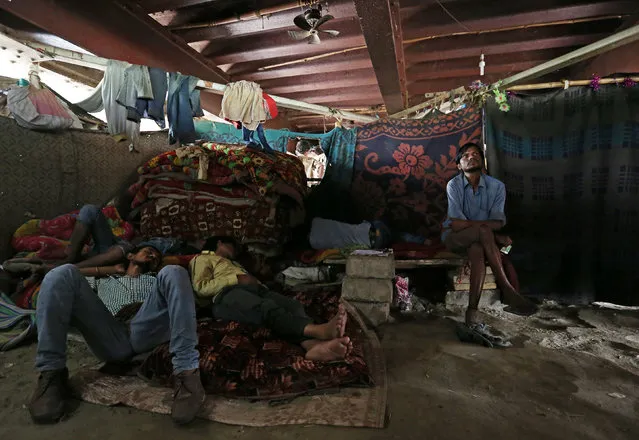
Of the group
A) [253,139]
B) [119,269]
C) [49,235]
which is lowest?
[119,269]

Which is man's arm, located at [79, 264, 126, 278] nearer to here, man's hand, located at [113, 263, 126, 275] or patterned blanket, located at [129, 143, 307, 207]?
man's hand, located at [113, 263, 126, 275]

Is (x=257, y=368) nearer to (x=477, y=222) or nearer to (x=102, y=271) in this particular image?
(x=102, y=271)

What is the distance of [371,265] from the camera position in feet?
10.1

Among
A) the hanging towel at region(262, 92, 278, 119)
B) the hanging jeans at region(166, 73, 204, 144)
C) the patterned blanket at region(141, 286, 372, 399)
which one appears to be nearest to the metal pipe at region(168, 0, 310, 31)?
the hanging jeans at region(166, 73, 204, 144)

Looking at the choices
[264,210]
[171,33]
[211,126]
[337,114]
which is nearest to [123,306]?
[264,210]

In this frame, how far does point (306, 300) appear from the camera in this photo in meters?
3.08

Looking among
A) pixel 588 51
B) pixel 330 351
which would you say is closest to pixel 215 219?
A: pixel 330 351

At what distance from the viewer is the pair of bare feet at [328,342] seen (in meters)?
2.04

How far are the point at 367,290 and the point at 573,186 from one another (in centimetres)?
245

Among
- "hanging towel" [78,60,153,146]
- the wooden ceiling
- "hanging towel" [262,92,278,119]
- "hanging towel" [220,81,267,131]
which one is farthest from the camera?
"hanging towel" [262,92,278,119]

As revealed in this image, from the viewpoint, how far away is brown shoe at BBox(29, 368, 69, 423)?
1.61 m

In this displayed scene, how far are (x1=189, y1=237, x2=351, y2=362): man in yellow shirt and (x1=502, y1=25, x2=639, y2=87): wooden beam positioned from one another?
3.06 metres

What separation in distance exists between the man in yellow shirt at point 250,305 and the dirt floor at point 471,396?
49 cm

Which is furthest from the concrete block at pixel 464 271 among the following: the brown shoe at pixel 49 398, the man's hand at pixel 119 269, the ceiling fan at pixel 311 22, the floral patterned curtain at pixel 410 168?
the brown shoe at pixel 49 398
